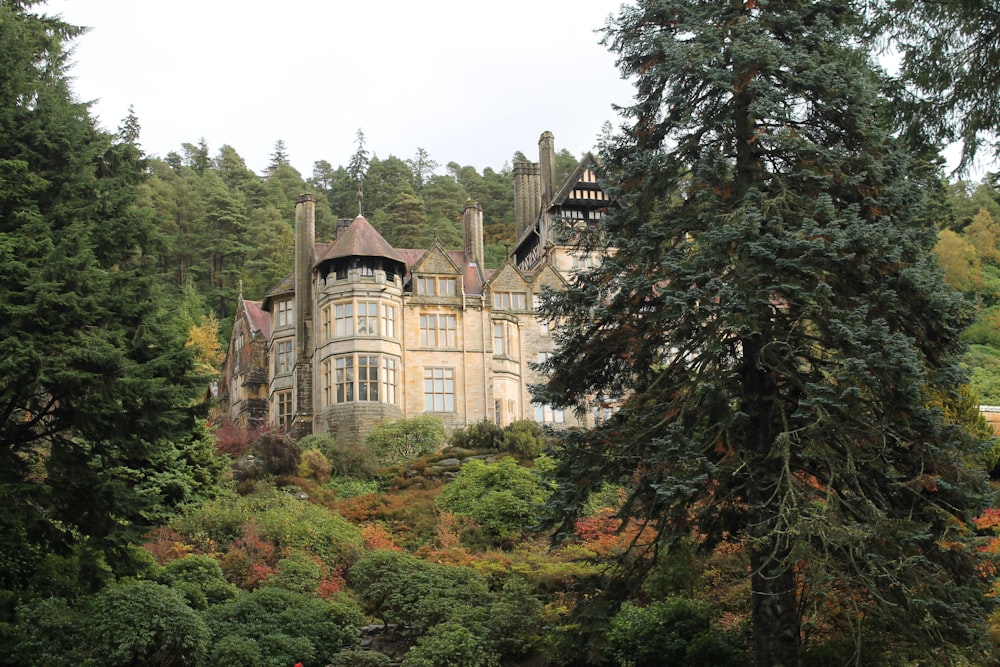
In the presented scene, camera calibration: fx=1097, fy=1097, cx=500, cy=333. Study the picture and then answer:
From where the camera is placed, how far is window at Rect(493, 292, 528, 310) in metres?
45.4

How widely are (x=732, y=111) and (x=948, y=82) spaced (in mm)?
5918

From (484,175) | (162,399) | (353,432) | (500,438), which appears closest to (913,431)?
(162,399)

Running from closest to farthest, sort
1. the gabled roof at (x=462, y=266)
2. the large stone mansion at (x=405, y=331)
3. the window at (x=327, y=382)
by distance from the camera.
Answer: the window at (x=327, y=382), the large stone mansion at (x=405, y=331), the gabled roof at (x=462, y=266)

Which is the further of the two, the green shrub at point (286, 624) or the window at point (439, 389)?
the window at point (439, 389)

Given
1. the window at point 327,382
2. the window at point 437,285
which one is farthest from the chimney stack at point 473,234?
the window at point 327,382

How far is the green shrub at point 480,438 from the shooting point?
38.8 m

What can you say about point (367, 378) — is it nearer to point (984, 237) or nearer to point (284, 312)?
point (284, 312)

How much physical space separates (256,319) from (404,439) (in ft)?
52.9

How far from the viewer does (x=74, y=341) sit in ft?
51.6

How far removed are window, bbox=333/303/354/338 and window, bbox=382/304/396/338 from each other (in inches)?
50.3

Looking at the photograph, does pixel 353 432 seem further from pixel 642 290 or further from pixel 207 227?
pixel 207 227

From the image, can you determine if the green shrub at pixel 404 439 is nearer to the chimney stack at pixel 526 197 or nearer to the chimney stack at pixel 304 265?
the chimney stack at pixel 304 265

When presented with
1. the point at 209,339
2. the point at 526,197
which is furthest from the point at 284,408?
the point at 526,197

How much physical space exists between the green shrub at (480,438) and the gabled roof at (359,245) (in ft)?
26.9
